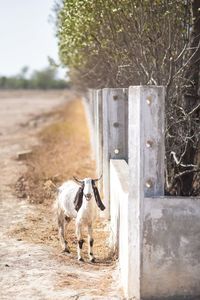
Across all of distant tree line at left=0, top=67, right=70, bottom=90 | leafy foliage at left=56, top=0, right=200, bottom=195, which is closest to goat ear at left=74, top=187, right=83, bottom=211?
leafy foliage at left=56, top=0, right=200, bottom=195

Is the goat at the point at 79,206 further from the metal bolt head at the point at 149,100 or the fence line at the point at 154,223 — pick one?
the metal bolt head at the point at 149,100

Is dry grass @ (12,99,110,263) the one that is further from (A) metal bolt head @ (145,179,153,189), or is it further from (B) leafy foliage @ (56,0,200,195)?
(A) metal bolt head @ (145,179,153,189)

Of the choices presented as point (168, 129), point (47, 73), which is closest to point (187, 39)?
point (168, 129)

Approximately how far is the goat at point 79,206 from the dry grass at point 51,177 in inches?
13.1

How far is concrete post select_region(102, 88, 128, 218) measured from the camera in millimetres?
11594

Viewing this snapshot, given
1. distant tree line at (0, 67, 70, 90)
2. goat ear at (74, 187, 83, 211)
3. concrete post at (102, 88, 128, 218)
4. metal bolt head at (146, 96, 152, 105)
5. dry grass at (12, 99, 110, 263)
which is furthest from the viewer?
distant tree line at (0, 67, 70, 90)

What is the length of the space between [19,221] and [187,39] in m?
4.69

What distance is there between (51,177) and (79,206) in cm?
809

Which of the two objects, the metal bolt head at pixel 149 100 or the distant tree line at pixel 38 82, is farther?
the distant tree line at pixel 38 82

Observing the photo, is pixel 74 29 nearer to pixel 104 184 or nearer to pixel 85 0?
pixel 85 0

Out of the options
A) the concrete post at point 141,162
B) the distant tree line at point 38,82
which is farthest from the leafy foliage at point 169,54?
the distant tree line at point 38,82

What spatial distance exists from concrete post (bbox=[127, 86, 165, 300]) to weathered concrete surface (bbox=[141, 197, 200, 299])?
0.08 meters

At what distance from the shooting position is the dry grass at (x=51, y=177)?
429 inches

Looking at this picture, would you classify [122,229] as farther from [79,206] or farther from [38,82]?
[38,82]
